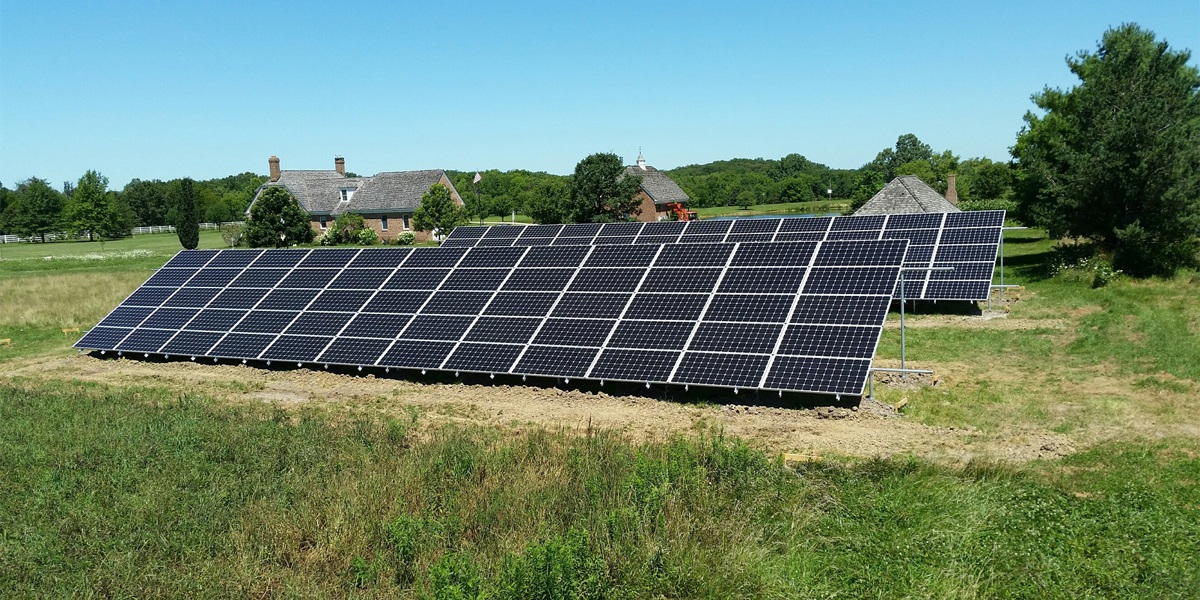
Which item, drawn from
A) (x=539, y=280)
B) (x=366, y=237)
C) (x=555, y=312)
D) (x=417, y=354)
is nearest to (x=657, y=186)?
(x=366, y=237)

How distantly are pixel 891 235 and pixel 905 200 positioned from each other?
73.2ft

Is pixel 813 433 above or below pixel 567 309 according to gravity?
below

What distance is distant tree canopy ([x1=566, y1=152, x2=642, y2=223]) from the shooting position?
5709cm

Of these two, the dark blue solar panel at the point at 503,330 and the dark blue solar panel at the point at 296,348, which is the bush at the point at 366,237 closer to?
the dark blue solar panel at the point at 296,348

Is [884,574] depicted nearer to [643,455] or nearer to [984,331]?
[643,455]

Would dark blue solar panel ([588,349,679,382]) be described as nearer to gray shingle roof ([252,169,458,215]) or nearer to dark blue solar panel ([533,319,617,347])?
dark blue solar panel ([533,319,617,347])

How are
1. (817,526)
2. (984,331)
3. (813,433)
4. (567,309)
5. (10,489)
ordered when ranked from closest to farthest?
(817,526) < (10,489) < (813,433) < (567,309) < (984,331)

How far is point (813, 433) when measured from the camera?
15508 mm

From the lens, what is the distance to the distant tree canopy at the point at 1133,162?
31.2 m

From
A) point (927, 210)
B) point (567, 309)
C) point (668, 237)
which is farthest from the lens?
point (927, 210)

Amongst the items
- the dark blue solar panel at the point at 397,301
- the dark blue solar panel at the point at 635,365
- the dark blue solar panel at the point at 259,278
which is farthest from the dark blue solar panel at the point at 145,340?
the dark blue solar panel at the point at 635,365

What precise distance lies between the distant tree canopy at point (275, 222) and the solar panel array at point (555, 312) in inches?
1148

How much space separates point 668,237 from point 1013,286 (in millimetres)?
12705

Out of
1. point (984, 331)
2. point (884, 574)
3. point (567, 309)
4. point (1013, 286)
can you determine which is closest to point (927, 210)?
point (1013, 286)
